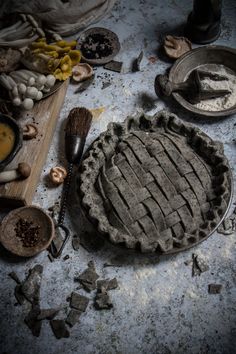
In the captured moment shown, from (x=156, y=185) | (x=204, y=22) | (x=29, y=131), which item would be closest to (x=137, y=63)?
(x=204, y=22)

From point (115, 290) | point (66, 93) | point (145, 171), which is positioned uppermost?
point (66, 93)

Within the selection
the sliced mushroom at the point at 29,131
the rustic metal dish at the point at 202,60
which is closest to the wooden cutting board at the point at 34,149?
the sliced mushroom at the point at 29,131

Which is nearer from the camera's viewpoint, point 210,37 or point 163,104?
point 163,104

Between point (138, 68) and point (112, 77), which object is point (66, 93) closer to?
point (112, 77)

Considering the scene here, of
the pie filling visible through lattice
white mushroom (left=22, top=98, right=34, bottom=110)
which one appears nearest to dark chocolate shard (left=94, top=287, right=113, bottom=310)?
the pie filling visible through lattice

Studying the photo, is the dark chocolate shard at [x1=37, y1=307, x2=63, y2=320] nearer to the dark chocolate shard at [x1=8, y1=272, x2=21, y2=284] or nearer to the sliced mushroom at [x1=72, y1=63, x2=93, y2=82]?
the dark chocolate shard at [x1=8, y1=272, x2=21, y2=284]

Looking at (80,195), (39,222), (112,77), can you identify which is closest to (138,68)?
(112,77)

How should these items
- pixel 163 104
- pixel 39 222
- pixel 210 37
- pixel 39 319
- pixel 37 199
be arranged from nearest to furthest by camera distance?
pixel 39 319
pixel 39 222
pixel 37 199
pixel 163 104
pixel 210 37
